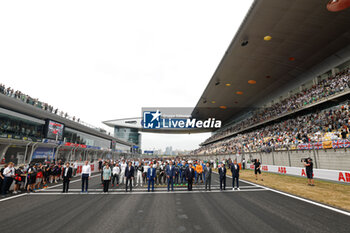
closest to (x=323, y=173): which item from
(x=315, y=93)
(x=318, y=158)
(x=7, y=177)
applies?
(x=318, y=158)

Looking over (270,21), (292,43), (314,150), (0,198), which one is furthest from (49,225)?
(292,43)

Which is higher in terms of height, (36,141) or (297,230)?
(36,141)

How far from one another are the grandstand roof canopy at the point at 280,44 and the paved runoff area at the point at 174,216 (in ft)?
48.1

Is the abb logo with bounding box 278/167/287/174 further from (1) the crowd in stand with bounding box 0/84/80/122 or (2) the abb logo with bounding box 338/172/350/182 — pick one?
(1) the crowd in stand with bounding box 0/84/80/122

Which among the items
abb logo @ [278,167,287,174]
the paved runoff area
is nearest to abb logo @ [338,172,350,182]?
abb logo @ [278,167,287,174]

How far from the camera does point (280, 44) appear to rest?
18.7m

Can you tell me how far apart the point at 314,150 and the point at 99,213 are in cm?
1726

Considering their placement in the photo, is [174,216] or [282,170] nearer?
[174,216]

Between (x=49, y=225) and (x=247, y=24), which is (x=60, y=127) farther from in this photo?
(x=247, y=24)

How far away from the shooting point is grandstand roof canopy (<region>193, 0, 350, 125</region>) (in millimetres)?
14321

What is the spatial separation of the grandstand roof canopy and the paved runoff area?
14.7 metres

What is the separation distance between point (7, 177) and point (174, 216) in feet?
34.2

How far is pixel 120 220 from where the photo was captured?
18.2 feet

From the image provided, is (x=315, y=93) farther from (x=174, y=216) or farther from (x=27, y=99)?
(x=27, y=99)
